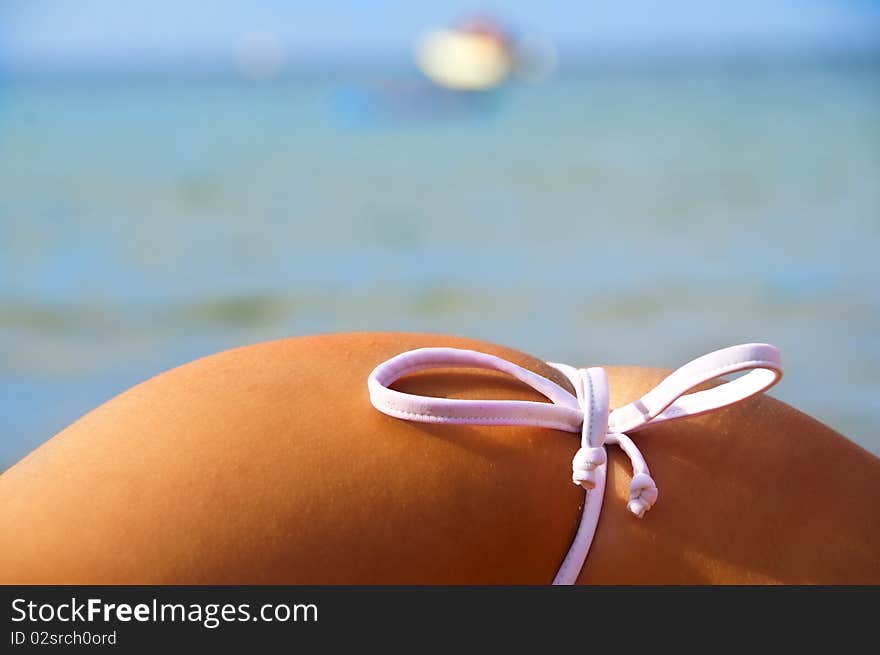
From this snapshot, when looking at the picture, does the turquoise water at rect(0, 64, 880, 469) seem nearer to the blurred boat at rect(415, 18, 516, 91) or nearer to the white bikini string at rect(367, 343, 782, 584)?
the white bikini string at rect(367, 343, 782, 584)

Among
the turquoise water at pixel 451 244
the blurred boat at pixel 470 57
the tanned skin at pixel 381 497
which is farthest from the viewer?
the blurred boat at pixel 470 57

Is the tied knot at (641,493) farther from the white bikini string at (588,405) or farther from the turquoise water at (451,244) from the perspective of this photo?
the turquoise water at (451,244)

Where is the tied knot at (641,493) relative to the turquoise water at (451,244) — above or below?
below

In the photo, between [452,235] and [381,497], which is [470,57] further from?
[381,497]

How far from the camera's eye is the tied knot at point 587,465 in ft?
3.05

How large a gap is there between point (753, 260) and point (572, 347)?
1621 millimetres

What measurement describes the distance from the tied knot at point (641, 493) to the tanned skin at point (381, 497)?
3cm

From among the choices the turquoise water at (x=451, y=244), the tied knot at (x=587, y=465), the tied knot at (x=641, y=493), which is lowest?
the tied knot at (x=641, y=493)

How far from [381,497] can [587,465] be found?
0.16 metres

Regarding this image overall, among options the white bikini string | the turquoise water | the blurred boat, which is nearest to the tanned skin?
the white bikini string

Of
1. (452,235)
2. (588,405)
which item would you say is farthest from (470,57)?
(588,405)

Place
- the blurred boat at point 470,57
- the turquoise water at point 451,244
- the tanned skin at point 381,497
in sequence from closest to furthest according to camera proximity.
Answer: the tanned skin at point 381,497 → the turquoise water at point 451,244 → the blurred boat at point 470,57

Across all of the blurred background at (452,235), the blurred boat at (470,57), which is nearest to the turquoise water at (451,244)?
the blurred background at (452,235)

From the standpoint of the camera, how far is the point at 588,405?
3.23ft
